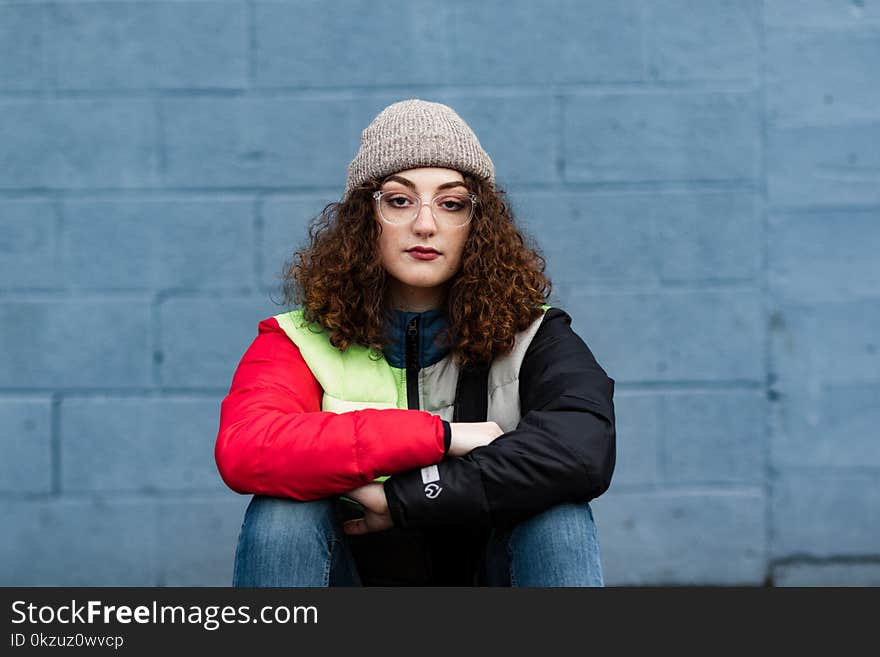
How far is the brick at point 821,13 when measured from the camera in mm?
2916

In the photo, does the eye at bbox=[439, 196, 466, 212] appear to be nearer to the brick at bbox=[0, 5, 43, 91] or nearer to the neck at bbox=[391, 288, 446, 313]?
the neck at bbox=[391, 288, 446, 313]

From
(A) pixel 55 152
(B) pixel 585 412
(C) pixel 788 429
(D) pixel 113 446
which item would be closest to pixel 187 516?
(D) pixel 113 446

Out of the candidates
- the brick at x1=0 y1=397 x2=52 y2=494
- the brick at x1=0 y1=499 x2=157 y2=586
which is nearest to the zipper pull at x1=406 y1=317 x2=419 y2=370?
the brick at x1=0 y1=499 x2=157 y2=586

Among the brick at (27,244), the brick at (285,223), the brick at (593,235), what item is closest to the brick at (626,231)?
the brick at (593,235)

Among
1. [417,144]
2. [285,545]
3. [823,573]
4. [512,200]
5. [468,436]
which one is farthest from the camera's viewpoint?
[823,573]

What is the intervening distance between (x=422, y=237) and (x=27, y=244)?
1.41 meters

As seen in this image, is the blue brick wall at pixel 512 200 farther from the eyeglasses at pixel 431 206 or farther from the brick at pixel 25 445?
the eyeglasses at pixel 431 206

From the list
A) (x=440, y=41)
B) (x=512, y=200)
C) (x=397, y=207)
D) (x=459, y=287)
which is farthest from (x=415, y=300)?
(x=440, y=41)

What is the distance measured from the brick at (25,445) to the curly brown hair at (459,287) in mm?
1169

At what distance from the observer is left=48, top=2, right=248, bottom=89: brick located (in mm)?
2910

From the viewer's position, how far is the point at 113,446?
2.96 metres

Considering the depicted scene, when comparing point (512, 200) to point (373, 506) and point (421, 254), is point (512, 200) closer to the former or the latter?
point (421, 254)

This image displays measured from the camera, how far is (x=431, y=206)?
2062 mm

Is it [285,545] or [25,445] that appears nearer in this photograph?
[285,545]
